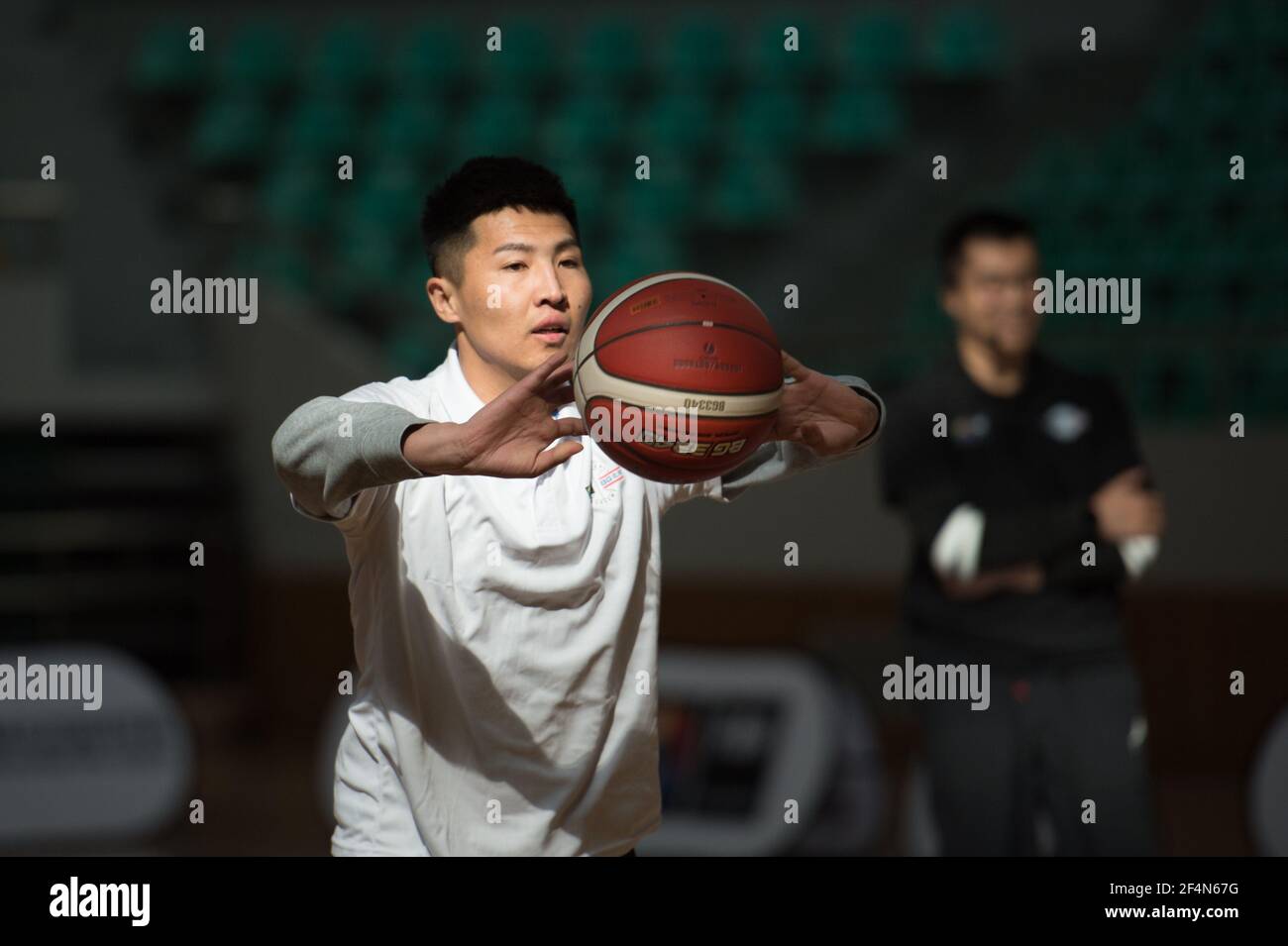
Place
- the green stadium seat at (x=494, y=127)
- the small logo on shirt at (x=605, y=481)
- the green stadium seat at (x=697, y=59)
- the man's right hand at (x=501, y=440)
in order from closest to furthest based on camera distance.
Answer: the man's right hand at (x=501, y=440) → the small logo on shirt at (x=605, y=481) → the green stadium seat at (x=494, y=127) → the green stadium seat at (x=697, y=59)

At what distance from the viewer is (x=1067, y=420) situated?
3938 millimetres

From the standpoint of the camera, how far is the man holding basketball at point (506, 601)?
2494mm

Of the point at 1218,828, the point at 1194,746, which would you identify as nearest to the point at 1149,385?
the point at 1194,746

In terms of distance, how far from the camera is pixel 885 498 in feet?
13.3

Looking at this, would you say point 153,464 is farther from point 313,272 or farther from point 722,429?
point 722,429

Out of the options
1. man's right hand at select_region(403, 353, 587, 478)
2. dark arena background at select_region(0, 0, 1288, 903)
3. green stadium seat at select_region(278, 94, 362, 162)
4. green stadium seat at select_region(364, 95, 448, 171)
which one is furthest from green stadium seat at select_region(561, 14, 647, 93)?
man's right hand at select_region(403, 353, 587, 478)

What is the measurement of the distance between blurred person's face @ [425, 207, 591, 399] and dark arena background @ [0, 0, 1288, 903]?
2.61 m

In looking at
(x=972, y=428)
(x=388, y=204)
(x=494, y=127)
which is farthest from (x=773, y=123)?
(x=972, y=428)

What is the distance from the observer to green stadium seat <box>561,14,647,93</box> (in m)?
9.87

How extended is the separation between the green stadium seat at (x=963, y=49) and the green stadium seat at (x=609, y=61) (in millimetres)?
1980

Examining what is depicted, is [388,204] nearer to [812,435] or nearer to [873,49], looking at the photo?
[873,49]

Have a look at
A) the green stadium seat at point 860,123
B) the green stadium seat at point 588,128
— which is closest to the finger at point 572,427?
the green stadium seat at point 588,128

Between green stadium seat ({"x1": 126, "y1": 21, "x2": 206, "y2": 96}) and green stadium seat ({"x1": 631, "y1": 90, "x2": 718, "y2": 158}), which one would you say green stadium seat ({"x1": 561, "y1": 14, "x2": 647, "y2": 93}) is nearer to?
green stadium seat ({"x1": 631, "y1": 90, "x2": 718, "y2": 158})

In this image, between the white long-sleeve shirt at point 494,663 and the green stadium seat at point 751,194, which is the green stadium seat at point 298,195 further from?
the white long-sleeve shirt at point 494,663
